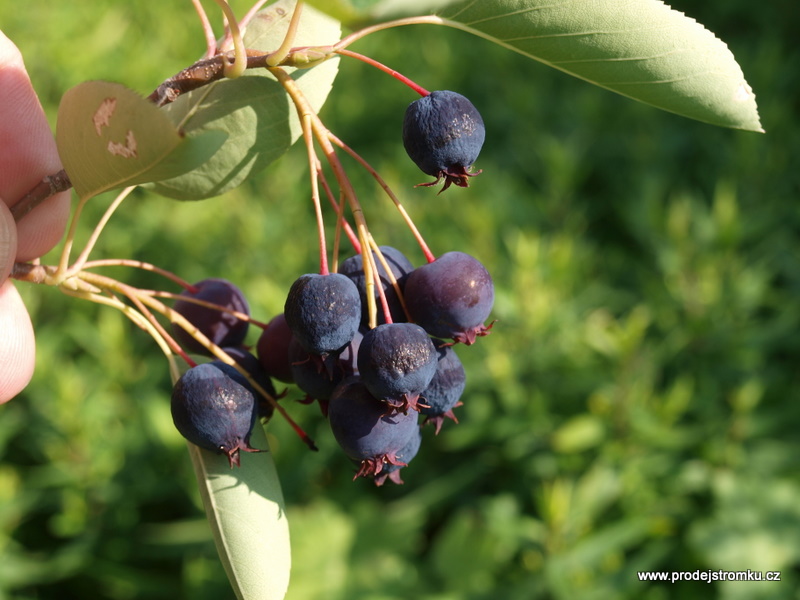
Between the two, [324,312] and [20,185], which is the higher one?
[20,185]

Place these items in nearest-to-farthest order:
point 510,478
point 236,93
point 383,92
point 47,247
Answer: point 236,93, point 47,247, point 510,478, point 383,92

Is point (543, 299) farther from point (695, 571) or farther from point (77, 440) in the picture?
point (77, 440)

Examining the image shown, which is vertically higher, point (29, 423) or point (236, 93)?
point (236, 93)

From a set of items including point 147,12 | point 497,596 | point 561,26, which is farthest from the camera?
point 147,12

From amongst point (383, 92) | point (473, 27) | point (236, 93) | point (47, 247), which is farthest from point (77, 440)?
point (383, 92)

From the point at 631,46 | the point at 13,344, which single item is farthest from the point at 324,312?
the point at 13,344

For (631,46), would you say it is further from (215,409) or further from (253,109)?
(215,409)

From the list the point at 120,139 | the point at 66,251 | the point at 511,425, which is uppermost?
the point at 120,139
